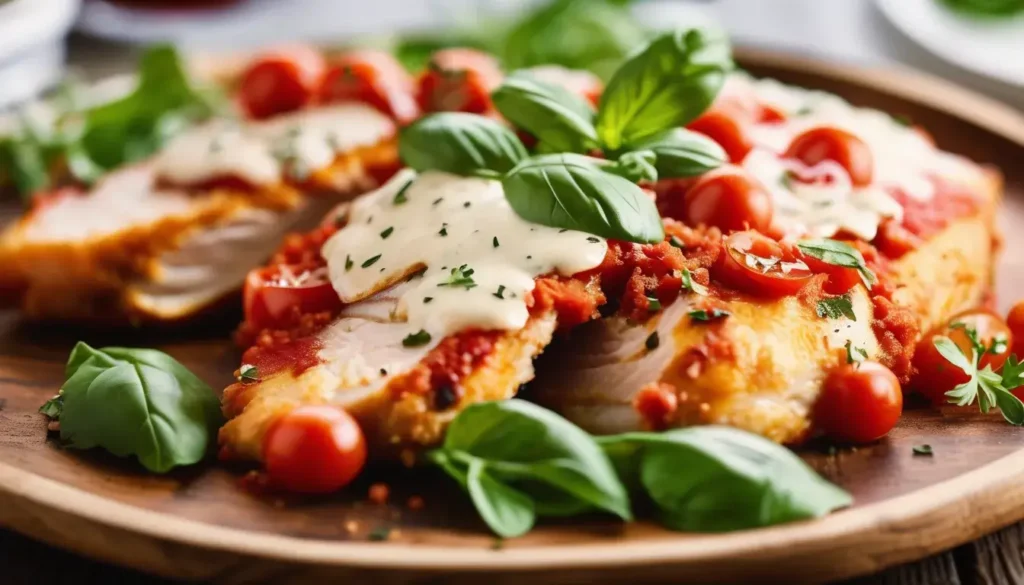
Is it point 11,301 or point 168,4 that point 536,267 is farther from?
point 168,4

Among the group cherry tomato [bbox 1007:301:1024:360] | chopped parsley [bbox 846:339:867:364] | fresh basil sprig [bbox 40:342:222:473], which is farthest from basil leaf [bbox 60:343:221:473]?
cherry tomato [bbox 1007:301:1024:360]

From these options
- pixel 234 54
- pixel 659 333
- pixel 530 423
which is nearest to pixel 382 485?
pixel 530 423

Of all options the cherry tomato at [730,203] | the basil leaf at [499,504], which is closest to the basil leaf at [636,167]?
the cherry tomato at [730,203]

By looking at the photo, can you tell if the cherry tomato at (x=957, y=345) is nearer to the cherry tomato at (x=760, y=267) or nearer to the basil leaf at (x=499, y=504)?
the cherry tomato at (x=760, y=267)

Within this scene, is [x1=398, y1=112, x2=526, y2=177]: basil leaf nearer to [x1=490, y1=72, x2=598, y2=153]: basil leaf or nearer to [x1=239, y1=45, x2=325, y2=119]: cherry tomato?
[x1=490, y1=72, x2=598, y2=153]: basil leaf

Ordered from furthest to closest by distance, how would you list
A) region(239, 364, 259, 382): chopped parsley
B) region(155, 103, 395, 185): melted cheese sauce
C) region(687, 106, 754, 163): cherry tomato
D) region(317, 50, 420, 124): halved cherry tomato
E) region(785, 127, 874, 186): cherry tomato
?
region(317, 50, 420, 124): halved cherry tomato, region(155, 103, 395, 185): melted cheese sauce, region(687, 106, 754, 163): cherry tomato, region(785, 127, 874, 186): cherry tomato, region(239, 364, 259, 382): chopped parsley

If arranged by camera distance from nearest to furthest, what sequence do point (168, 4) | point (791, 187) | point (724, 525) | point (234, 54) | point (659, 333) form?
point (724, 525)
point (659, 333)
point (791, 187)
point (234, 54)
point (168, 4)

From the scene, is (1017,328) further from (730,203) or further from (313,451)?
(313,451)
